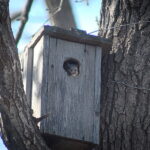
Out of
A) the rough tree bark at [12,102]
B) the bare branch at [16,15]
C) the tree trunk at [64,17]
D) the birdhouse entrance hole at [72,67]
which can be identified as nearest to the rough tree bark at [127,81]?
the birdhouse entrance hole at [72,67]

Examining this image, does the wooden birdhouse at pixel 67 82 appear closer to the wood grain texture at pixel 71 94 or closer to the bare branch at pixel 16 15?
the wood grain texture at pixel 71 94

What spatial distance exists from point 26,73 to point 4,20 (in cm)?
67

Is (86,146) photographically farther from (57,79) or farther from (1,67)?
(1,67)

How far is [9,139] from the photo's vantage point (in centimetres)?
370

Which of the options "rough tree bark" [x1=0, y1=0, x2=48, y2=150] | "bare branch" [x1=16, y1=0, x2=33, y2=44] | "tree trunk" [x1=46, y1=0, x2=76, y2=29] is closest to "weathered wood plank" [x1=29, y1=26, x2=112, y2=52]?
"rough tree bark" [x1=0, y1=0, x2=48, y2=150]

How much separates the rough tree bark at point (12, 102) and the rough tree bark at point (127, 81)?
624mm

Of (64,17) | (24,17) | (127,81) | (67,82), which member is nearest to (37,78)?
(67,82)

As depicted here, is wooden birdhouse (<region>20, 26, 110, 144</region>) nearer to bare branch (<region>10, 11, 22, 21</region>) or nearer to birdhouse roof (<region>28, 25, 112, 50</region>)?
birdhouse roof (<region>28, 25, 112, 50</region>)

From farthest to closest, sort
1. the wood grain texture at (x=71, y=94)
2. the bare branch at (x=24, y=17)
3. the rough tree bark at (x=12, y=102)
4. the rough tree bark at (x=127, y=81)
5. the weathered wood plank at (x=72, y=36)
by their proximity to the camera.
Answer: the bare branch at (x=24, y=17), the rough tree bark at (x=127, y=81), the weathered wood plank at (x=72, y=36), the wood grain texture at (x=71, y=94), the rough tree bark at (x=12, y=102)

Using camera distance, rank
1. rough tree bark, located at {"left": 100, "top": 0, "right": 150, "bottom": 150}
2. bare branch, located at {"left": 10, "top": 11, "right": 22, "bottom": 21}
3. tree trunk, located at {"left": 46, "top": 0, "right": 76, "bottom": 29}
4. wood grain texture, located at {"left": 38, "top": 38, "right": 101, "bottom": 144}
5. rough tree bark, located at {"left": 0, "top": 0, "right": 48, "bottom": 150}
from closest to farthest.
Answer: rough tree bark, located at {"left": 0, "top": 0, "right": 48, "bottom": 150}, wood grain texture, located at {"left": 38, "top": 38, "right": 101, "bottom": 144}, rough tree bark, located at {"left": 100, "top": 0, "right": 150, "bottom": 150}, tree trunk, located at {"left": 46, "top": 0, "right": 76, "bottom": 29}, bare branch, located at {"left": 10, "top": 11, "right": 22, "bottom": 21}

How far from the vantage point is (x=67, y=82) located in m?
3.97

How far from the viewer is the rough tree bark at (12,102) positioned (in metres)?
3.65

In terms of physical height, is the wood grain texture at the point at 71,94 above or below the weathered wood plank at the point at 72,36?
below

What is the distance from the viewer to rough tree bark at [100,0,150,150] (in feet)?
13.6
